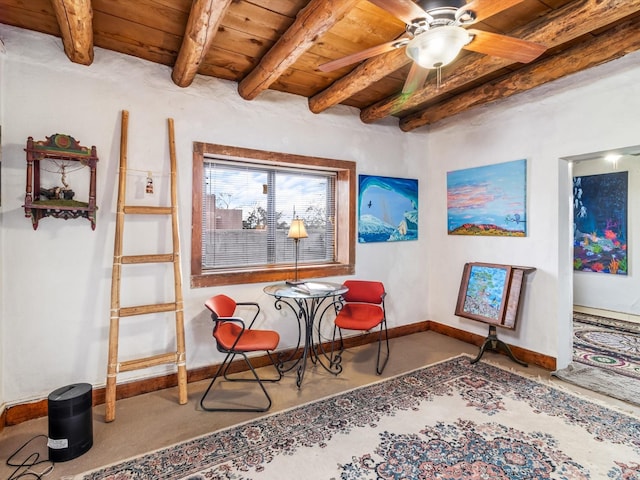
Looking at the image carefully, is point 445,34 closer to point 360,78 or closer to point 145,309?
point 360,78

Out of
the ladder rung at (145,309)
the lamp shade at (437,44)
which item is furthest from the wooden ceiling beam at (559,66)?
the ladder rung at (145,309)

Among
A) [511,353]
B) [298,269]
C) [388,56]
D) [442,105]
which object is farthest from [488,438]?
[442,105]

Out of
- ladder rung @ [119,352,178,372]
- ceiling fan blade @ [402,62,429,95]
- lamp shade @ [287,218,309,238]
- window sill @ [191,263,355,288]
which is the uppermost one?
ceiling fan blade @ [402,62,429,95]

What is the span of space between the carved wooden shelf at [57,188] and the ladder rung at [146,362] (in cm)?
109

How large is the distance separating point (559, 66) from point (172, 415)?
4.05 m

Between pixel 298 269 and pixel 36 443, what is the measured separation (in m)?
2.36

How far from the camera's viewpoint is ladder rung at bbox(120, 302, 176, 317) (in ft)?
8.37

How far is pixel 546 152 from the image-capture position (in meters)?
3.33

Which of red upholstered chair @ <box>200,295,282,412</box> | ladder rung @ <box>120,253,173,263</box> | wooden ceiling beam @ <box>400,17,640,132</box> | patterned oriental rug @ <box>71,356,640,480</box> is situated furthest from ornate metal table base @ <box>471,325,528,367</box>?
ladder rung @ <box>120,253,173,263</box>

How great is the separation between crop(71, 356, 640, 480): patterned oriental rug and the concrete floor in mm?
123

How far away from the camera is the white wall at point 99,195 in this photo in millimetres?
2412

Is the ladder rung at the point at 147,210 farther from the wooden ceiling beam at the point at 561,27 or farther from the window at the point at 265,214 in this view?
the wooden ceiling beam at the point at 561,27

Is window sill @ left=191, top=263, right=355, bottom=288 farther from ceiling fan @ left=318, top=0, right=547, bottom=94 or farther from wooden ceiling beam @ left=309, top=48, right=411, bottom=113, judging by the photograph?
ceiling fan @ left=318, top=0, right=547, bottom=94

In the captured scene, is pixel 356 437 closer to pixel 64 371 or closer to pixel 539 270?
pixel 64 371
